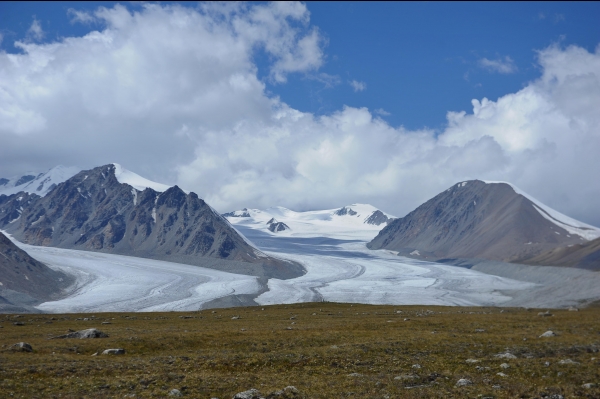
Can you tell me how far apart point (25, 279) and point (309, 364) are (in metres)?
126

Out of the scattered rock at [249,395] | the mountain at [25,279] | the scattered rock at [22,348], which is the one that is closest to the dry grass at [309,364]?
the scattered rock at [22,348]

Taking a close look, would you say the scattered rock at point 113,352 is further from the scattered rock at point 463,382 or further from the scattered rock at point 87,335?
the scattered rock at point 463,382

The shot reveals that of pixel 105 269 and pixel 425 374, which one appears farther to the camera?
pixel 105 269

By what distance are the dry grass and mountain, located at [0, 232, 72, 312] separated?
85841mm

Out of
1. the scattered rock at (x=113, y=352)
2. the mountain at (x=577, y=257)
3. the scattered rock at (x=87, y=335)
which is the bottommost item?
the scattered rock at (x=113, y=352)

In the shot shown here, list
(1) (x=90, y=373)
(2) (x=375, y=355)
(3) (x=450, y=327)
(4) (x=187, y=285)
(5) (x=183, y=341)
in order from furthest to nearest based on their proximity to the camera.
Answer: (4) (x=187, y=285) → (3) (x=450, y=327) → (5) (x=183, y=341) → (2) (x=375, y=355) → (1) (x=90, y=373)

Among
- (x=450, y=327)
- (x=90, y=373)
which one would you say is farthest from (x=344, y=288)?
(x=90, y=373)

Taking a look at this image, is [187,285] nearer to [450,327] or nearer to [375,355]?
[450,327]

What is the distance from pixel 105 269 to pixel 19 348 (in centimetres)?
13105

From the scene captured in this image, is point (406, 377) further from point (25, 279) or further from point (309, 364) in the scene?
point (25, 279)

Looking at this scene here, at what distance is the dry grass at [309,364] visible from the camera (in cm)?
1897

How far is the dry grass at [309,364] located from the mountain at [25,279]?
85.8 meters

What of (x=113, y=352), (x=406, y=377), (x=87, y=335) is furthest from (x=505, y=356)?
(x=87, y=335)

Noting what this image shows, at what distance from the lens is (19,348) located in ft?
90.8
